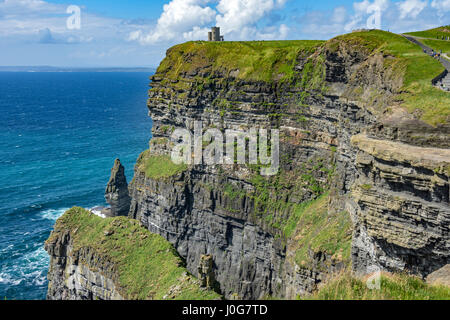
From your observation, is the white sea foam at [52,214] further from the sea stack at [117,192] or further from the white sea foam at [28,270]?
the white sea foam at [28,270]

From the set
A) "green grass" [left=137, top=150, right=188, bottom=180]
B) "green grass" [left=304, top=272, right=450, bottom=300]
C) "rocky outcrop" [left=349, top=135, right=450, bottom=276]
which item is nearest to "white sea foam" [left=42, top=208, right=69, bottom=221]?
"green grass" [left=137, top=150, right=188, bottom=180]

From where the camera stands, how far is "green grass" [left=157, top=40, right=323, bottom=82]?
6412cm

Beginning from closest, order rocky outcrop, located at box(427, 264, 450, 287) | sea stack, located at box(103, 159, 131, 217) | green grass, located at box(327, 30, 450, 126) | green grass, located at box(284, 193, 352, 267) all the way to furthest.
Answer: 1. rocky outcrop, located at box(427, 264, 450, 287)
2. green grass, located at box(327, 30, 450, 126)
3. green grass, located at box(284, 193, 352, 267)
4. sea stack, located at box(103, 159, 131, 217)

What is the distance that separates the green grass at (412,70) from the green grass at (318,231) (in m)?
15.8

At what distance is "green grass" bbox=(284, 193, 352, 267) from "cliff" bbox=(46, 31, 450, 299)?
0.59ft

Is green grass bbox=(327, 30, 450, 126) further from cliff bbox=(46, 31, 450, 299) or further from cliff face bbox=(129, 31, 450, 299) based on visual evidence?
cliff face bbox=(129, 31, 450, 299)

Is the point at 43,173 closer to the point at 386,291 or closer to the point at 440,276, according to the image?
the point at 440,276

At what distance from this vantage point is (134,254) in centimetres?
4084

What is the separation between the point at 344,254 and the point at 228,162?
3081 cm

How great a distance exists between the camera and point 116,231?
44.8 metres

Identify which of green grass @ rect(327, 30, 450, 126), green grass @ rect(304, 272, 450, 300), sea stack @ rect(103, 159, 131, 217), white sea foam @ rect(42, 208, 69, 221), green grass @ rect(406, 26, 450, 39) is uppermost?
green grass @ rect(406, 26, 450, 39)

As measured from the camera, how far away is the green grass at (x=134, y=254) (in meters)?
35.1
